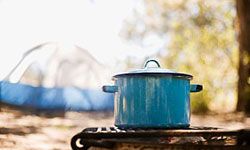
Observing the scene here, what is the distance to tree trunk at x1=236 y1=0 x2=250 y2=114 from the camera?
23.6 ft

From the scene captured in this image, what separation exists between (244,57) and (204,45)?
168 centimetres

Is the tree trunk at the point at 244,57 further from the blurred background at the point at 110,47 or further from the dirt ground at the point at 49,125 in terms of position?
the dirt ground at the point at 49,125

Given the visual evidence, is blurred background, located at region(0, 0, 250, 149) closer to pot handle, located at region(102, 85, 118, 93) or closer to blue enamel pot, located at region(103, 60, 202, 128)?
pot handle, located at region(102, 85, 118, 93)

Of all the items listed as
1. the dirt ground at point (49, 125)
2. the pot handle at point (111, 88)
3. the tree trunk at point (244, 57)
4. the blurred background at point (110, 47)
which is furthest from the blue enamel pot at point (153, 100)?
the tree trunk at point (244, 57)

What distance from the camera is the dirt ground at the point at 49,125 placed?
461 cm

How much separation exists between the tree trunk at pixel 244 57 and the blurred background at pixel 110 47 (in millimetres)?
17

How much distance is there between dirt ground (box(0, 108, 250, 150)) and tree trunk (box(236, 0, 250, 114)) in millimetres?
324

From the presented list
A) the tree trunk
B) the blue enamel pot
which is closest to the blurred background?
the tree trunk

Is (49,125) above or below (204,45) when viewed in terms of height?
below

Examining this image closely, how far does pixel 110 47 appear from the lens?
1005 centimetres

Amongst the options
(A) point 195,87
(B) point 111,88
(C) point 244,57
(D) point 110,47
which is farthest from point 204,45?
(B) point 111,88

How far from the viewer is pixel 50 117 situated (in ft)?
22.7

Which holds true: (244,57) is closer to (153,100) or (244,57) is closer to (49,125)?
(49,125)

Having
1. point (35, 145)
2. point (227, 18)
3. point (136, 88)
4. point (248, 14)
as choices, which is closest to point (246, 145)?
point (136, 88)
